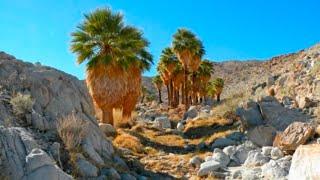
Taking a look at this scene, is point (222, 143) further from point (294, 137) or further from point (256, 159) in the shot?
point (256, 159)

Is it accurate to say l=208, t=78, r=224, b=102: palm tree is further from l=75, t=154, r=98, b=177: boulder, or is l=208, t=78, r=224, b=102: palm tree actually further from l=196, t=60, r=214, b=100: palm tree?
l=75, t=154, r=98, b=177: boulder

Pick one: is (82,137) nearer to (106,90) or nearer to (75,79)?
(75,79)

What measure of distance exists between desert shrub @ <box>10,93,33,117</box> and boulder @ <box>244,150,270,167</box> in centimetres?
678

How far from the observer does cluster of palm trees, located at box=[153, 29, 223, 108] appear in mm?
43625

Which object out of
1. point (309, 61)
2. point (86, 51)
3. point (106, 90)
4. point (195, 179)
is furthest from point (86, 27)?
point (309, 61)

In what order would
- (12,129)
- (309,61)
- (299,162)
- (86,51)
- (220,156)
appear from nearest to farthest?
(299,162) < (12,129) < (220,156) < (86,51) < (309,61)

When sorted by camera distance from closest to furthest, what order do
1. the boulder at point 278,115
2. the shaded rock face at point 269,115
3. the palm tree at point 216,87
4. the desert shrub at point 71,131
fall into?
the desert shrub at point 71,131 < the boulder at point 278,115 < the shaded rock face at point 269,115 < the palm tree at point 216,87

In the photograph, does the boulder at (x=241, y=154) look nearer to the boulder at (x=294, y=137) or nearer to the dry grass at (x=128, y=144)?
the boulder at (x=294, y=137)

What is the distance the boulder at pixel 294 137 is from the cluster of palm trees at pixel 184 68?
85.6 feet

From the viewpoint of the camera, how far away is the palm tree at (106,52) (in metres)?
25.1

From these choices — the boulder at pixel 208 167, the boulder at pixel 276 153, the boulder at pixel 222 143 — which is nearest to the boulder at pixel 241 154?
the boulder at pixel 276 153

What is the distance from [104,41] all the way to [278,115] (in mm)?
9079

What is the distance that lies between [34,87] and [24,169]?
580 cm

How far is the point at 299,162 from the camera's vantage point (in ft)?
28.1
